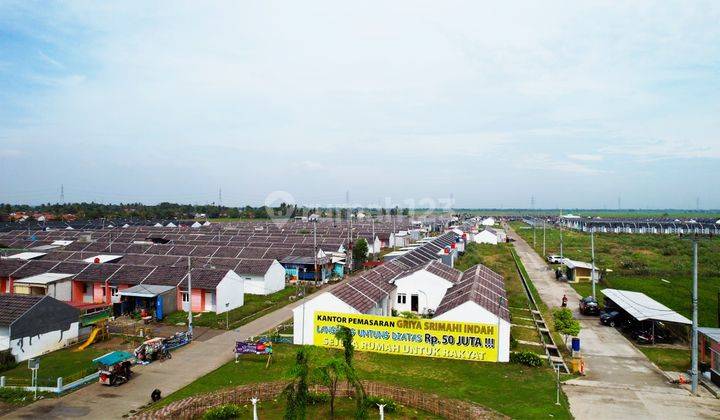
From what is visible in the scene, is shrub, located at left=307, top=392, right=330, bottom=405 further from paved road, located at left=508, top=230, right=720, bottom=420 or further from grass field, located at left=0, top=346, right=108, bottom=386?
grass field, located at left=0, top=346, right=108, bottom=386

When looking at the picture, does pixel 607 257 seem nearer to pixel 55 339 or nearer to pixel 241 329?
pixel 241 329

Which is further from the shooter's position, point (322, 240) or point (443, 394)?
point (322, 240)

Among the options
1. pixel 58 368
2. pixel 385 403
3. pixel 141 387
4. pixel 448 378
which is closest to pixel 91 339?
pixel 58 368

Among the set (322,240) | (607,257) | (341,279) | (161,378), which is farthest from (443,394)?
(607,257)

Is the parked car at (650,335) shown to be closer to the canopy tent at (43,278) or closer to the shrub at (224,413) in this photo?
the shrub at (224,413)

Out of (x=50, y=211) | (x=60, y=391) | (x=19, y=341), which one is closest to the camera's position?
(x=60, y=391)

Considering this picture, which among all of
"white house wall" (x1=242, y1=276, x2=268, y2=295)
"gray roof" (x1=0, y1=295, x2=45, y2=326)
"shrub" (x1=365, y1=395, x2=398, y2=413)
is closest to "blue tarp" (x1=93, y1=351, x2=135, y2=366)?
"gray roof" (x1=0, y1=295, x2=45, y2=326)

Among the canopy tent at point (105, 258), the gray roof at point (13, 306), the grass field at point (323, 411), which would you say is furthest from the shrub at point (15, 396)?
the canopy tent at point (105, 258)

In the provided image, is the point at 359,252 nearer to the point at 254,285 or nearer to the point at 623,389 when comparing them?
the point at 254,285
